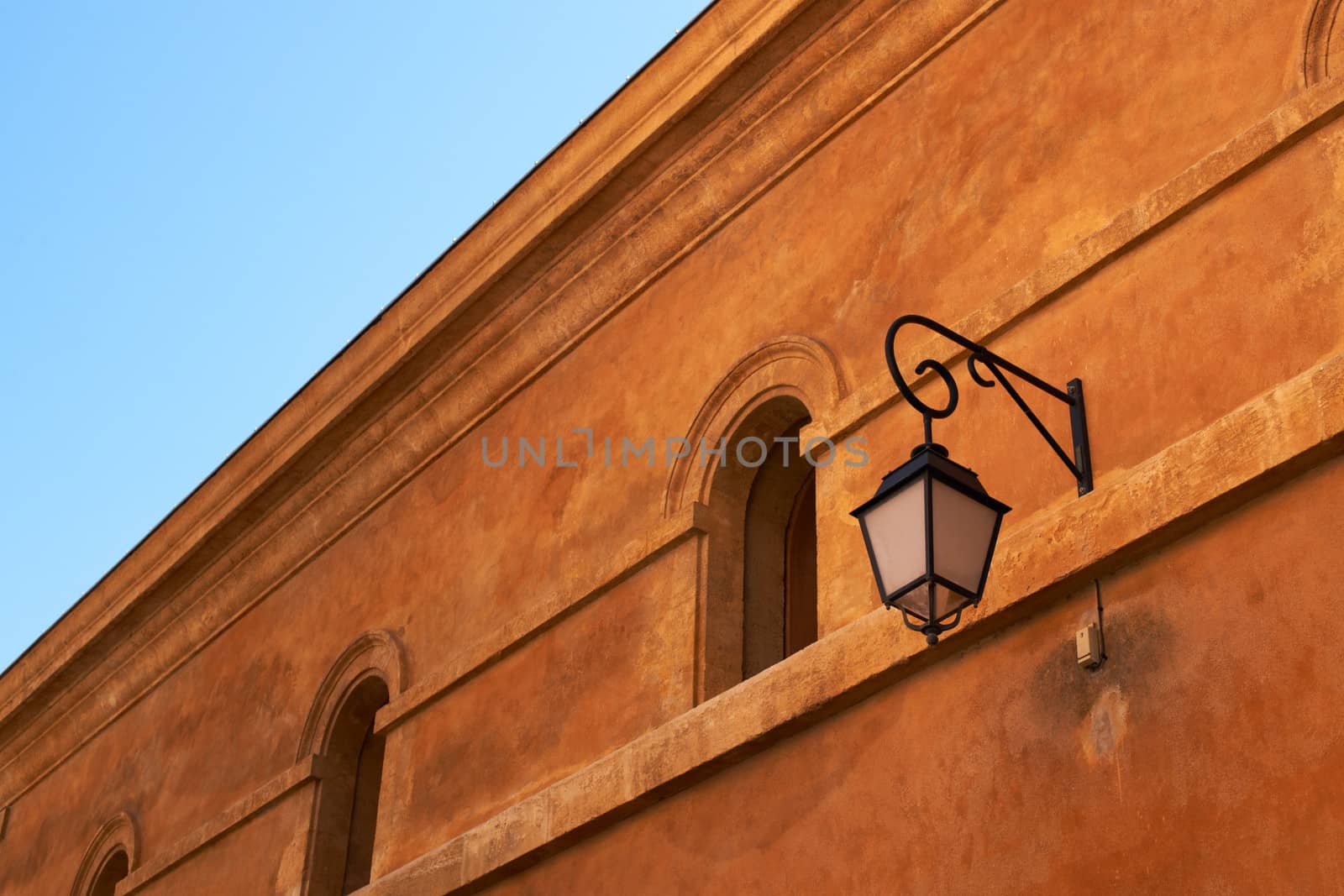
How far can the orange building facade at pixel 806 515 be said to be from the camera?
5512 mm

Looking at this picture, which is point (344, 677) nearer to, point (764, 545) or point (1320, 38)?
point (764, 545)

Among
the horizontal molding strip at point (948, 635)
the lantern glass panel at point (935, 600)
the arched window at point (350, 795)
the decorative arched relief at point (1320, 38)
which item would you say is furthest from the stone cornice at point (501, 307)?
the lantern glass panel at point (935, 600)

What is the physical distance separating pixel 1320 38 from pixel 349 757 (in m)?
6.56

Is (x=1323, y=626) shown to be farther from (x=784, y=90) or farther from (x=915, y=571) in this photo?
(x=784, y=90)

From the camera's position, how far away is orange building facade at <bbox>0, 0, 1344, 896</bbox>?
217 inches

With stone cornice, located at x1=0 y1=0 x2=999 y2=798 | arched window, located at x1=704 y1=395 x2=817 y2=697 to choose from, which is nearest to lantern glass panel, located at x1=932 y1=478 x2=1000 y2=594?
arched window, located at x1=704 y1=395 x2=817 y2=697

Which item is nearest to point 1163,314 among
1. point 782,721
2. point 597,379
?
point 782,721

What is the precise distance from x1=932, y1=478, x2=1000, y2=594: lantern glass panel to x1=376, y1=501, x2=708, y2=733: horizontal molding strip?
Result: 2559 mm

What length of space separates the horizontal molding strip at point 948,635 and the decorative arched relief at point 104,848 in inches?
164

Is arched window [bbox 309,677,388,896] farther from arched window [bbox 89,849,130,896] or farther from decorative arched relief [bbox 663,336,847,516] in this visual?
decorative arched relief [bbox 663,336,847,516]

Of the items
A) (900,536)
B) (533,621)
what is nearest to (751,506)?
(533,621)

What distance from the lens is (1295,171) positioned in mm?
5887

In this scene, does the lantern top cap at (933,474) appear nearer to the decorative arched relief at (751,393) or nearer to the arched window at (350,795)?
the decorative arched relief at (751,393)

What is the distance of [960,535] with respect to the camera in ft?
17.6
